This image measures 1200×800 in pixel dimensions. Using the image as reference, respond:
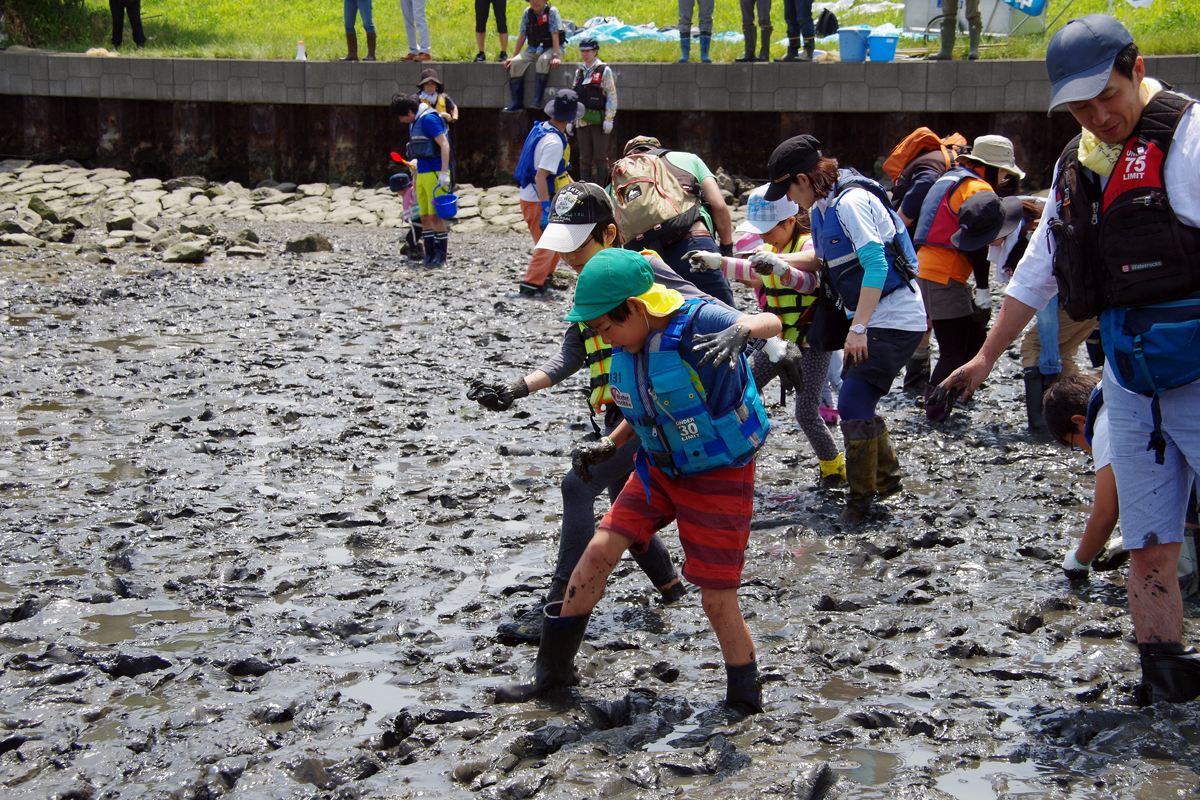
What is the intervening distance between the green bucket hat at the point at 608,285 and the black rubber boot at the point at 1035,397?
4.53m

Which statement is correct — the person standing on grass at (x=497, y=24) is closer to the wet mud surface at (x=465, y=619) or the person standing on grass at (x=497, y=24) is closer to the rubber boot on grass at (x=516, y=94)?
the rubber boot on grass at (x=516, y=94)

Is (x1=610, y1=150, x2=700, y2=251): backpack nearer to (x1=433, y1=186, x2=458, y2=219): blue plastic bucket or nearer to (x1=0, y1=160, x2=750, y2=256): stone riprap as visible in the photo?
(x1=433, y1=186, x2=458, y2=219): blue plastic bucket

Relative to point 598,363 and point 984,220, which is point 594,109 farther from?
point 598,363

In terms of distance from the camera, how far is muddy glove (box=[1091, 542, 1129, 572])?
4.62 metres

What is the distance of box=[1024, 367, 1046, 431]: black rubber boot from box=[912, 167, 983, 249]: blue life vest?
103cm

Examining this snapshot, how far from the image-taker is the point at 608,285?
3.46 metres

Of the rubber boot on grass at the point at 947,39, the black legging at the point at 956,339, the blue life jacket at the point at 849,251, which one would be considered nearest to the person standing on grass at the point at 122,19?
the rubber boot on grass at the point at 947,39

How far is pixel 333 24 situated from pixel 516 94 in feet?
34.5

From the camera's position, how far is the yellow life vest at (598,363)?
14.4ft

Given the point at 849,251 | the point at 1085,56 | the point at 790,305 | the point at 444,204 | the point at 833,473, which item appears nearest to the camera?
the point at 1085,56

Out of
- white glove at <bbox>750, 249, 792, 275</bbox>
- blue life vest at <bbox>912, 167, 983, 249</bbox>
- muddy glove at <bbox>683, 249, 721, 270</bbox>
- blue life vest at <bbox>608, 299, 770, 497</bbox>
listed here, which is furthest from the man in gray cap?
blue life vest at <bbox>912, 167, 983, 249</bbox>

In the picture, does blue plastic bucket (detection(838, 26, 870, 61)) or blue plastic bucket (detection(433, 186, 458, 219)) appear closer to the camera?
blue plastic bucket (detection(433, 186, 458, 219))

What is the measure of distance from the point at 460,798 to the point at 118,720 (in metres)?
1.29

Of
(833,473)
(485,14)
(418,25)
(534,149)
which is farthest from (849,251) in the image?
(418,25)
